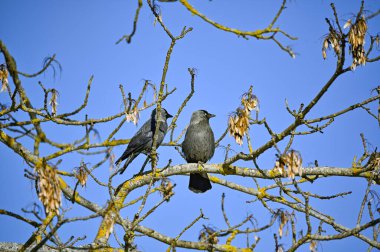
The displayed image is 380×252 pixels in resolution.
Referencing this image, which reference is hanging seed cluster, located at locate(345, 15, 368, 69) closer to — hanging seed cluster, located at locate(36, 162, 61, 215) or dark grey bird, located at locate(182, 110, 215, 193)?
hanging seed cluster, located at locate(36, 162, 61, 215)

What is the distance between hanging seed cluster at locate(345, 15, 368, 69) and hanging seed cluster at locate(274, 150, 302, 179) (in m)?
0.88

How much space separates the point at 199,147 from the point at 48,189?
6.01m

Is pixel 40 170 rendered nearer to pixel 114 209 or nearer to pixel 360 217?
pixel 114 209

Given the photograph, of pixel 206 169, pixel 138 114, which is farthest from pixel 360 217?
pixel 138 114

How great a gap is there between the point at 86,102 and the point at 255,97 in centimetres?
184

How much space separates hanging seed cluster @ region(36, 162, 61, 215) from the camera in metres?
3.02

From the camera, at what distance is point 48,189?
3.04m

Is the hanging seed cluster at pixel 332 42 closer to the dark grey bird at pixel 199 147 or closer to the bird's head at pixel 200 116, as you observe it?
the dark grey bird at pixel 199 147

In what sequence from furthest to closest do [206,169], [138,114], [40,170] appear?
[206,169] < [138,114] < [40,170]

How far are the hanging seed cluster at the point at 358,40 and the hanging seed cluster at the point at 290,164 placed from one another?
34.6 inches

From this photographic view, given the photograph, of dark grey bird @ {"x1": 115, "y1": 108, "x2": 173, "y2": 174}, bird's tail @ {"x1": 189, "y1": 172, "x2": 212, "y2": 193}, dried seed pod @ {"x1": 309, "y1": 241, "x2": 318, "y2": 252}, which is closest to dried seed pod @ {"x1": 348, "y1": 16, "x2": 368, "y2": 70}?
dried seed pod @ {"x1": 309, "y1": 241, "x2": 318, "y2": 252}

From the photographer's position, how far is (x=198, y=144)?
895 centimetres

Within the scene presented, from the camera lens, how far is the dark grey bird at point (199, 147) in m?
8.73

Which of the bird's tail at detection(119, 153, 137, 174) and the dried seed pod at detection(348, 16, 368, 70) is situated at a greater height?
the bird's tail at detection(119, 153, 137, 174)
